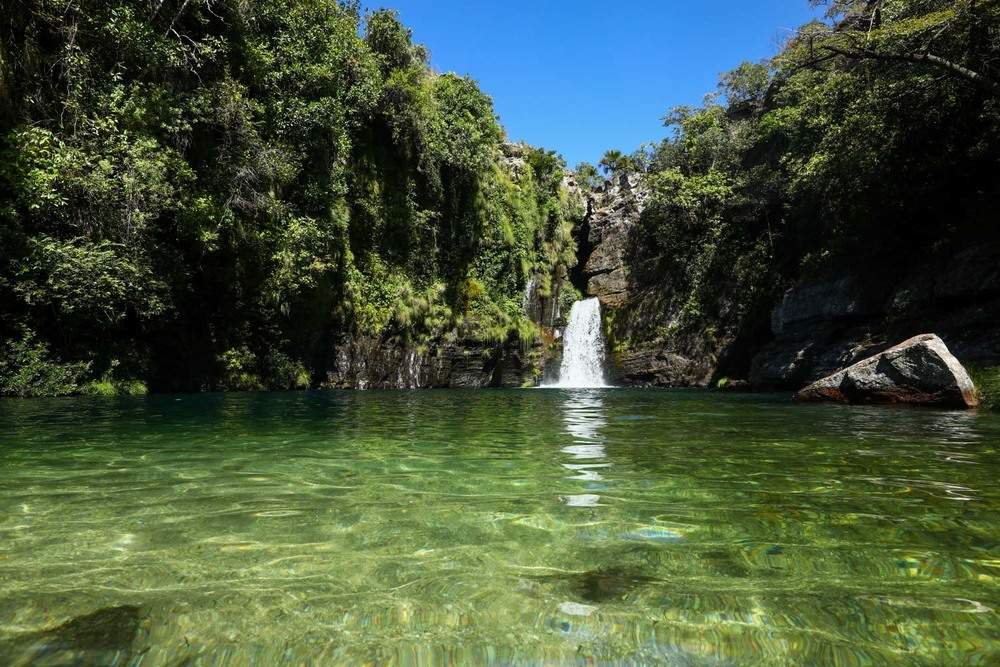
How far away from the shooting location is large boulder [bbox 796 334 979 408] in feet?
30.9

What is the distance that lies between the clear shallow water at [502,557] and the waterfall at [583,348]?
2610 cm

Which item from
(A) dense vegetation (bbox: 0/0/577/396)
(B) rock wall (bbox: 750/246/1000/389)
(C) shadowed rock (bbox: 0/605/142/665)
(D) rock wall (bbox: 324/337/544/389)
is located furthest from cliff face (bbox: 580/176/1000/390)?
(C) shadowed rock (bbox: 0/605/142/665)

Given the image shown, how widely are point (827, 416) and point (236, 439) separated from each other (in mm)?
8259

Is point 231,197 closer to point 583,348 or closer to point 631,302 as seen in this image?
point 583,348

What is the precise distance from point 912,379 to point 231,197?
56.2 feet

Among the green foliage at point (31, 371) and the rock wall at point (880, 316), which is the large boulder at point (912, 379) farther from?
the green foliage at point (31, 371)

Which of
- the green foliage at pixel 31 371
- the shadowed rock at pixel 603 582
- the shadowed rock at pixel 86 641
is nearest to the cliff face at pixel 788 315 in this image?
the shadowed rock at pixel 603 582

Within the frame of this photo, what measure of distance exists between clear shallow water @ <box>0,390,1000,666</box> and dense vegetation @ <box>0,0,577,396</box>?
10.2 metres

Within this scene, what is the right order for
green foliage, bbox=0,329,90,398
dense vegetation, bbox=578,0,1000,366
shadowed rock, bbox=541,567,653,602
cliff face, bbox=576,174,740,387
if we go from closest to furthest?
shadowed rock, bbox=541,567,653,602
dense vegetation, bbox=578,0,1000,366
green foliage, bbox=0,329,90,398
cliff face, bbox=576,174,740,387

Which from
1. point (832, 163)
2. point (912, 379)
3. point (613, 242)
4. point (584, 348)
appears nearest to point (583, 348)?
point (584, 348)

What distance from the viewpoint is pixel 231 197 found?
53.7 ft

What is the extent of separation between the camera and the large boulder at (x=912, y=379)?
371 inches

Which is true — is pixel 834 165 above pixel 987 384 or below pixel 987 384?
above

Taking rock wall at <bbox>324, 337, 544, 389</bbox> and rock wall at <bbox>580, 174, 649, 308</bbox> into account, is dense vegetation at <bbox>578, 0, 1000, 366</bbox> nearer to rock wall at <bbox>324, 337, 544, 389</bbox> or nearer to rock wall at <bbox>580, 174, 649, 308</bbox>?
rock wall at <bbox>580, 174, 649, 308</bbox>
